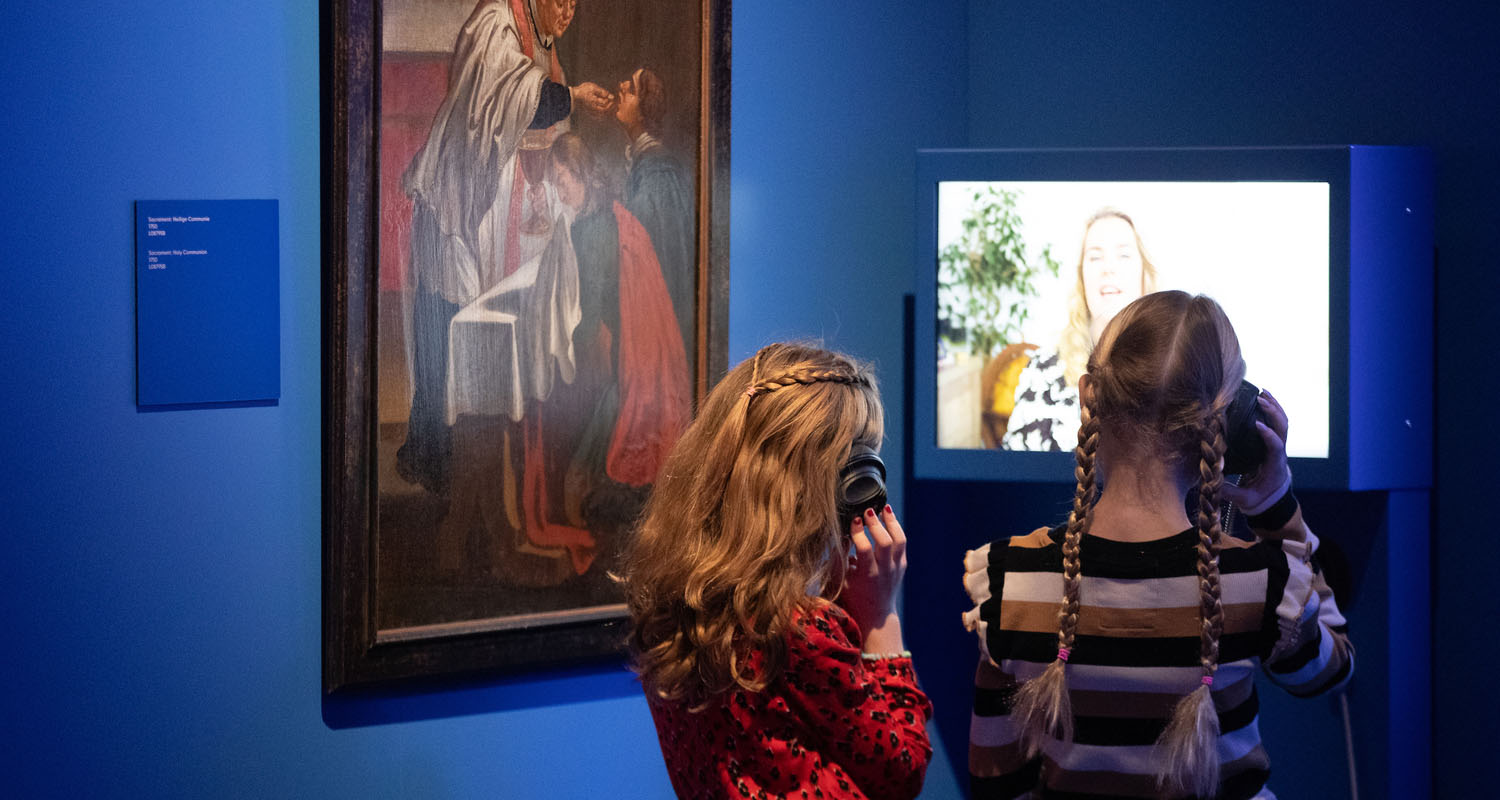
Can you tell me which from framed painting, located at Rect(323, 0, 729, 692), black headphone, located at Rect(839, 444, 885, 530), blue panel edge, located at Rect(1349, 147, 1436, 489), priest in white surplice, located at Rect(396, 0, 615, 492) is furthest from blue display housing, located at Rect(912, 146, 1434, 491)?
priest in white surplice, located at Rect(396, 0, 615, 492)

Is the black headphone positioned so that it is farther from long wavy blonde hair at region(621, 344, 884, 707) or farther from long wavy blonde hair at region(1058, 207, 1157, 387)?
long wavy blonde hair at region(1058, 207, 1157, 387)

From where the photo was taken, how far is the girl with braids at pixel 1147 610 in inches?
66.3

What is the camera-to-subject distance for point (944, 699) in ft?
12.5

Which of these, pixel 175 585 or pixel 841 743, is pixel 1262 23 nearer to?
pixel 841 743

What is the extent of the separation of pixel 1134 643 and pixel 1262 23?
6.94 ft

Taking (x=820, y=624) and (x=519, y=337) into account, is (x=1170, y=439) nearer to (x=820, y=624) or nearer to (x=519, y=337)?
(x=820, y=624)

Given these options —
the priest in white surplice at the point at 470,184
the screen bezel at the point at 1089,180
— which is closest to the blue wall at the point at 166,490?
the priest in white surplice at the point at 470,184

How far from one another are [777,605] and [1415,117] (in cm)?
218

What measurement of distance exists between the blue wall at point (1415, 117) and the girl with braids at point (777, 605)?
1688mm

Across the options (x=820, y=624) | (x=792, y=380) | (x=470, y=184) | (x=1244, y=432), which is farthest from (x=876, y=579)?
(x=470, y=184)

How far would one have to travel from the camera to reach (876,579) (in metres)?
1.73

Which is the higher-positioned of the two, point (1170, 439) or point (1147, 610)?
point (1170, 439)

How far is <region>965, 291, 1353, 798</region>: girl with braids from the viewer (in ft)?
5.52

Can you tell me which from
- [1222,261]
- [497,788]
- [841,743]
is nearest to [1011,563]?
[841,743]
